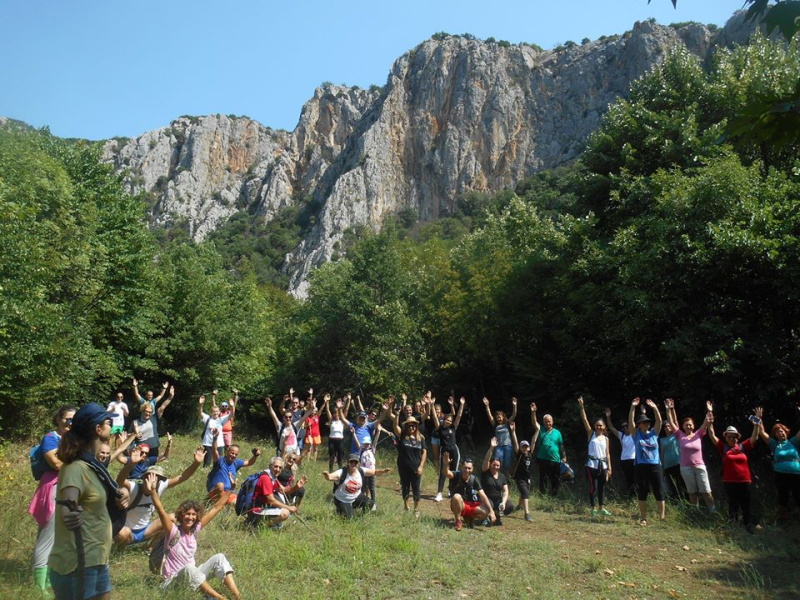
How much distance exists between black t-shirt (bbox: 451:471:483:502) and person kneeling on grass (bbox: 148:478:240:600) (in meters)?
4.50

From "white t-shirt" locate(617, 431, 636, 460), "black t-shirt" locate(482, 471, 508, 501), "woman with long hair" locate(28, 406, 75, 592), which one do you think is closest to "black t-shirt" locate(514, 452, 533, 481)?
"black t-shirt" locate(482, 471, 508, 501)

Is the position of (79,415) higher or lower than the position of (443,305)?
lower

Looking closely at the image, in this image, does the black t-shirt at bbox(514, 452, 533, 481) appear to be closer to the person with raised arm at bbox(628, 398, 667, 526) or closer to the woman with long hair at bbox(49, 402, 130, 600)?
the person with raised arm at bbox(628, 398, 667, 526)

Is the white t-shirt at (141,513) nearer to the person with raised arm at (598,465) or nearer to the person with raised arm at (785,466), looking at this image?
the person with raised arm at (598,465)

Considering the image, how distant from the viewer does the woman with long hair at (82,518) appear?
360cm

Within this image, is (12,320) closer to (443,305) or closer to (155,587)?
(155,587)

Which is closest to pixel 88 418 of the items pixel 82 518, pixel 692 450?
pixel 82 518

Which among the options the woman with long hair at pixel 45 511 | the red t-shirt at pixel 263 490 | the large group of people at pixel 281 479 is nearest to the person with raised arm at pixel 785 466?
the large group of people at pixel 281 479

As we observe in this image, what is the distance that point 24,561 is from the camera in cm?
591

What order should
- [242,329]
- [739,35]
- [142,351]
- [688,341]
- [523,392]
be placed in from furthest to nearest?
[739,35] < [242,329] < [142,351] < [523,392] < [688,341]

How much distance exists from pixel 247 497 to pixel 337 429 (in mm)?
5090

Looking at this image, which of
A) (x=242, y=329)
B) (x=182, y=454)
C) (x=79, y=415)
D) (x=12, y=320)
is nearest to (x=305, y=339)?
(x=242, y=329)

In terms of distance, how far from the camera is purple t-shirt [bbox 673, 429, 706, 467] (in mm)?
9266

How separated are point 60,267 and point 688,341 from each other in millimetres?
15345
